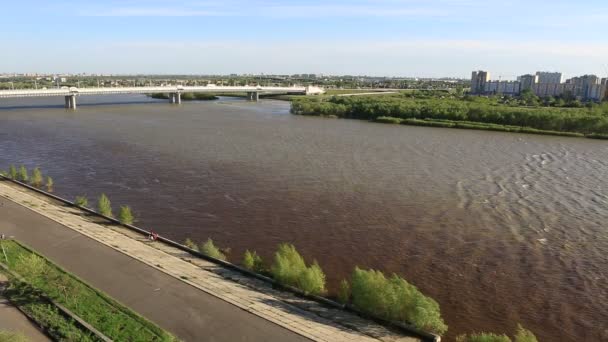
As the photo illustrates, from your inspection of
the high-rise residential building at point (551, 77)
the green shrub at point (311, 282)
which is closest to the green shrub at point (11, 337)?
the green shrub at point (311, 282)

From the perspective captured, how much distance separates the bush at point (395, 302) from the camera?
396 inches

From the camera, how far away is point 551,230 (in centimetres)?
1800

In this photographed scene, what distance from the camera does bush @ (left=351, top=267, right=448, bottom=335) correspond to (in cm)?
1006

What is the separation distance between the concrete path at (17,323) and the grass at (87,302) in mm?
722

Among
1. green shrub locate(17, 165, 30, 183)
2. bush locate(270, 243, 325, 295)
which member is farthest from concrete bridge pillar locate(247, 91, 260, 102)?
bush locate(270, 243, 325, 295)

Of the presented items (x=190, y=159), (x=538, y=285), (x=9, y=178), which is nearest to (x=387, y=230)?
(x=538, y=285)

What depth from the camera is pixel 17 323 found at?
30.6ft

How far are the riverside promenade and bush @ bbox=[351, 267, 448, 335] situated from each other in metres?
0.40

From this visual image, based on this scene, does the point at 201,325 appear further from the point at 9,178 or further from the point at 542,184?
the point at 542,184

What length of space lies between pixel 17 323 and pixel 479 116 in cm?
5052

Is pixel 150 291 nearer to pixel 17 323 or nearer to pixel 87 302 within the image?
pixel 87 302

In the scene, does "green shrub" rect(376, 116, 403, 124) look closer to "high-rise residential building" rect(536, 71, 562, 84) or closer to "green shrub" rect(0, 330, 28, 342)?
"green shrub" rect(0, 330, 28, 342)

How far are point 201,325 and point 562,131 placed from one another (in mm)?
46981

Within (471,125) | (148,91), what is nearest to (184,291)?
(471,125)
